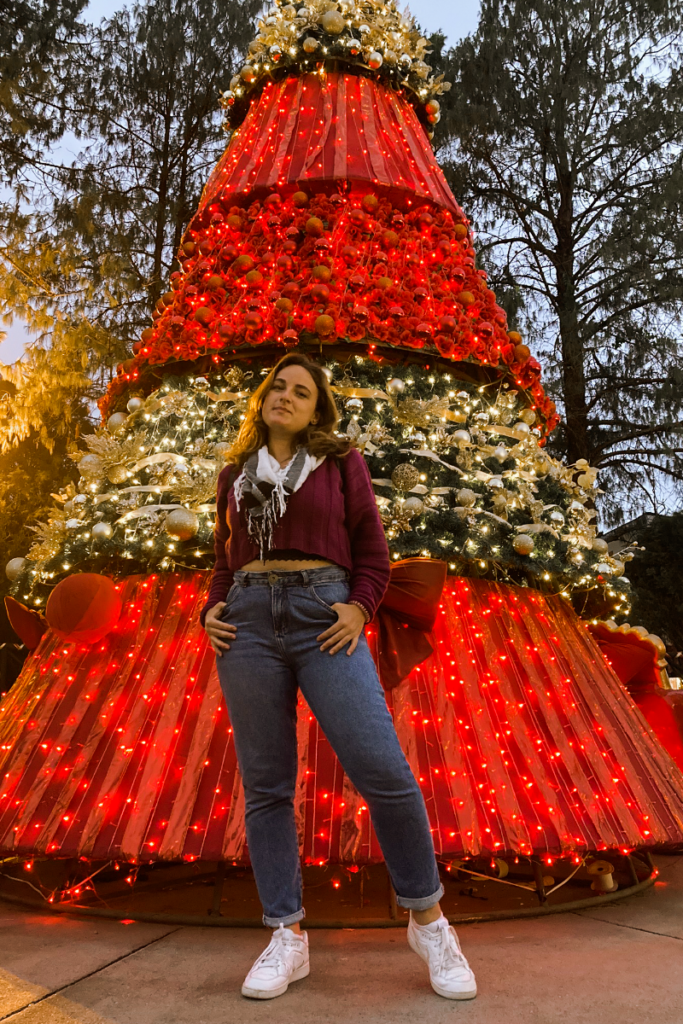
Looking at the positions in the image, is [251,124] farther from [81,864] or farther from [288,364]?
[81,864]

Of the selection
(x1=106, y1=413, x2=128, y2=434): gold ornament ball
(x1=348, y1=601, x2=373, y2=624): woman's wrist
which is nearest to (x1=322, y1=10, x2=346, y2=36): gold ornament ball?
(x1=106, y1=413, x2=128, y2=434): gold ornament ball

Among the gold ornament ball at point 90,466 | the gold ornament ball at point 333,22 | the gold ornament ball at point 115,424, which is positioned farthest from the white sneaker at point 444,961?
the gold ornament ball at point 333,22

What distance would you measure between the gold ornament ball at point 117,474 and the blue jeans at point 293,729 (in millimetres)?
1638

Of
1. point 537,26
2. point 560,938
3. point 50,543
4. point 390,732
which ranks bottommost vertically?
point 560,938

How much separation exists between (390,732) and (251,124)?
13.5 ft

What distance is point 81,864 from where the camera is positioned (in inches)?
129

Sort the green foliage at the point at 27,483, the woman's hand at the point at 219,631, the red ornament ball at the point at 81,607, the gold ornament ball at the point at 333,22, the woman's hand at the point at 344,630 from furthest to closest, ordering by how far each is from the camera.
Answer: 1. the green foliage at the point at 27,483
2. the gold ornament ball at the point at 333,22
3. the red ornament ball at the point at 81,607
4. the woman's hand at the point at 219,631
5. the woman's hand at the point at 344,630

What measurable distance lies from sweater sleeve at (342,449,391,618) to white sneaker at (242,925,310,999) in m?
0.92

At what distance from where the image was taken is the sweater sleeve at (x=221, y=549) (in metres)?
2.42

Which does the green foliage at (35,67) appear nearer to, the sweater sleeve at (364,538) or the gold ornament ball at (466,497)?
the gold ornament ball at (466,497)

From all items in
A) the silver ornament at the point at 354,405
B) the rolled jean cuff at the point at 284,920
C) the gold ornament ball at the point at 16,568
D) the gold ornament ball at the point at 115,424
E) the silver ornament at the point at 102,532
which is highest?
the gold ornament ball at the point at 115,424

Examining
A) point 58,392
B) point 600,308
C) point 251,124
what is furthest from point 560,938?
point 600,308

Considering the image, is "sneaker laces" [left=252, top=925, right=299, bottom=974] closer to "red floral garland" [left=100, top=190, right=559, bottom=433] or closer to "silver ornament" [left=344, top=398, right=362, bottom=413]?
"silver ornament" [left=344, top=398, right=362, bottom=413]

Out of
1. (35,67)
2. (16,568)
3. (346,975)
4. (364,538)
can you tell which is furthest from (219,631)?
(35,67)
